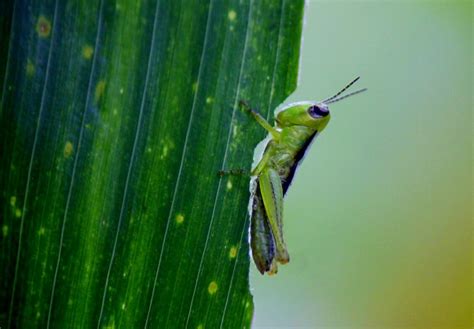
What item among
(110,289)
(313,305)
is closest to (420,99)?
(313,305)

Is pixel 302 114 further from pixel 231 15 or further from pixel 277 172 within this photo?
pixel 231 15

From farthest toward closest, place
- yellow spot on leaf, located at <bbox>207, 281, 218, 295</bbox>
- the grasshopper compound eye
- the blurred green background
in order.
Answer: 1. the blurred green background
2. the grasshopper compound eye
3. yellow spot on leaf, located at <bbox>207, 281, 218, 295</bbox>

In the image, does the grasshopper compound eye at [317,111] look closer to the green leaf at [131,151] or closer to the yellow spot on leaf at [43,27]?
the green leaf at [131,151]

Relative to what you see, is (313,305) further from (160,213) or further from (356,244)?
(160,213)

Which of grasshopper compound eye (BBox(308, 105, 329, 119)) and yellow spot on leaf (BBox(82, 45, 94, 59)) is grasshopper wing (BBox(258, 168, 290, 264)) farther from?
yellow spot on leaf (BBox(82, 45, 94, 59))

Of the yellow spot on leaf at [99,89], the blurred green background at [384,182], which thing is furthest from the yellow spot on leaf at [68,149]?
the blurred green background at [384,182]

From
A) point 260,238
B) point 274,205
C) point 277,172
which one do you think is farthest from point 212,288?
point 277,172

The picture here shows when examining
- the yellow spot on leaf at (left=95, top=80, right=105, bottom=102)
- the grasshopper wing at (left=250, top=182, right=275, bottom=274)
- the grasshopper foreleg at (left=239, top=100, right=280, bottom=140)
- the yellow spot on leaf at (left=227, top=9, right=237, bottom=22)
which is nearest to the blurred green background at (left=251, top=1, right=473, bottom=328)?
the grasshopper wing at (left=250, top=182, right=275, bottom=274)
